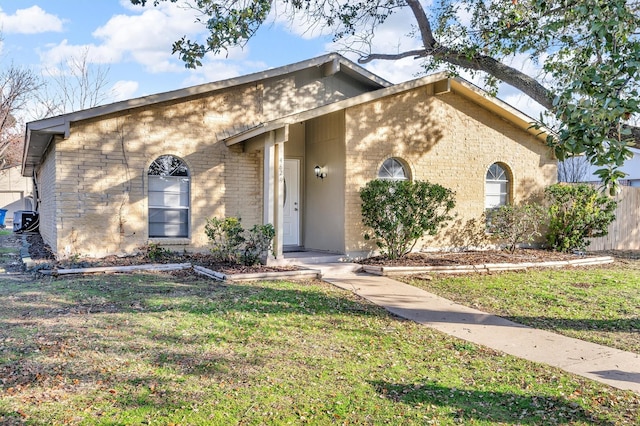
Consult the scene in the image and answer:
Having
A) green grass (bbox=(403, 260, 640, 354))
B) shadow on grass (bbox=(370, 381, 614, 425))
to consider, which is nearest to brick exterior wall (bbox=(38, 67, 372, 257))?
green grass (bbox=(403, 260, 640, 354))

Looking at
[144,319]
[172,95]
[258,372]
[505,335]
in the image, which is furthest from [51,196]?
[505,335]

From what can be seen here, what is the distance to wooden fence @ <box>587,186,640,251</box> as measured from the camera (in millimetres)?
16438

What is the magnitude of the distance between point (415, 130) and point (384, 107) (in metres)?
1.14

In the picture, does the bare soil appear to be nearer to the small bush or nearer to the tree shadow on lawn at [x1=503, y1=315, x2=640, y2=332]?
the small bush

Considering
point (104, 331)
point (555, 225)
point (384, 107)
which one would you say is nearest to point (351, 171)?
point (384, 107)

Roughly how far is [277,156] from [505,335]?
636 centimetres

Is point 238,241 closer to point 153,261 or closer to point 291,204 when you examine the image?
point 153,261

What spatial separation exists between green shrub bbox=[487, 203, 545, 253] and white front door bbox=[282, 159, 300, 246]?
5672 millimetres

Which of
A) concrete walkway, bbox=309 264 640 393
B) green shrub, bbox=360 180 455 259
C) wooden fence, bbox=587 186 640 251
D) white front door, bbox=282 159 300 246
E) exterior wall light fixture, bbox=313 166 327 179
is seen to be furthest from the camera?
wooden fence, bbox=587 186 640 251

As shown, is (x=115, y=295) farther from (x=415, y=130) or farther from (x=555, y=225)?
(x=555, y=225)

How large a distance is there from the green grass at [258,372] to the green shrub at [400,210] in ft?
15.1

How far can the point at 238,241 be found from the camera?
34.7 ft

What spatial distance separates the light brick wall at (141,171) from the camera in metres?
11.1

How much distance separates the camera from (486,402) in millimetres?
4395
